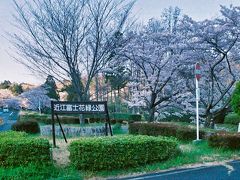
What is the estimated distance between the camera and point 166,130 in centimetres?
1033

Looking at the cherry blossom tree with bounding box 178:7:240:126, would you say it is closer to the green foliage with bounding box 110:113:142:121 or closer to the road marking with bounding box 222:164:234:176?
the road marking with bounding box 222:164:234:176

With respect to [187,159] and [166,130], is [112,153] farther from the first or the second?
[166,130]

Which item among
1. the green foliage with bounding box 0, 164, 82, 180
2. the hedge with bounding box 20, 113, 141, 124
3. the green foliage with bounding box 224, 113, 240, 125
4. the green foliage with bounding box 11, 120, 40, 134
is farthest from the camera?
the hedge with bounding box 20, 113, 141, 124

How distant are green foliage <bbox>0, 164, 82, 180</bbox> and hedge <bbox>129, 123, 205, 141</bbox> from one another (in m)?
4.23

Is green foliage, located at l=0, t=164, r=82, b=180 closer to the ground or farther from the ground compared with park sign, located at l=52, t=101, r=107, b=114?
closer to the ground

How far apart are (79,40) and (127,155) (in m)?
9.65

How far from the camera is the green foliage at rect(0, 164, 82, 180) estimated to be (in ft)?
18.6

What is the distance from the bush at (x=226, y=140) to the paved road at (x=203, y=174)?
1.40 metres

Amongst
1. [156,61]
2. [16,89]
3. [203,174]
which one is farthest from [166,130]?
[16,89]

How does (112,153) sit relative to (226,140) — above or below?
below

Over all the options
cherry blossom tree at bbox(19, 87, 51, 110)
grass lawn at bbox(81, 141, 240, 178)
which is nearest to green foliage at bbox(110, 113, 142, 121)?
cherry blossom tree at bbox(19, 87, 51, 110)

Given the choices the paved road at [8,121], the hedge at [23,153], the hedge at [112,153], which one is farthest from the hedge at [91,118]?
the hedge at [23,153]

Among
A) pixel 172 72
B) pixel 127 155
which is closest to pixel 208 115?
pixel 172 72

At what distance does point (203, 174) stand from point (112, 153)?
161 centimetres
